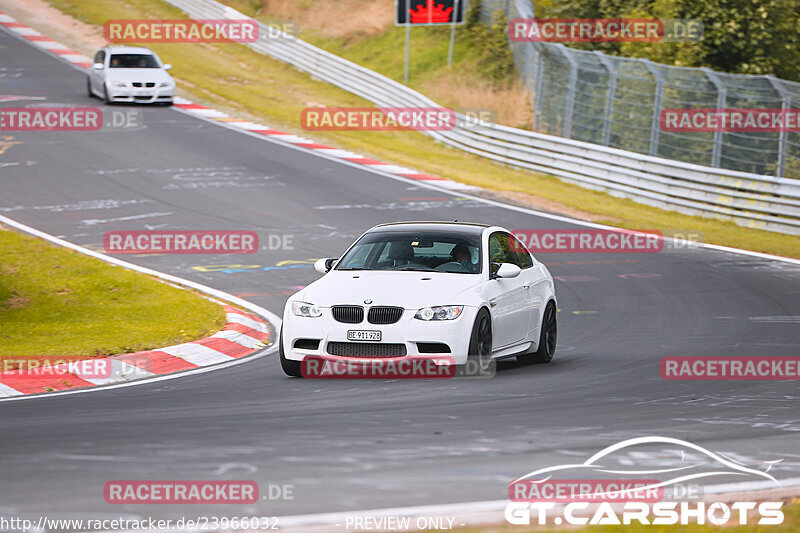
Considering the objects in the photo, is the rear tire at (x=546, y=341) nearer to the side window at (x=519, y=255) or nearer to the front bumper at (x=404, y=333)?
the side window at (x=519, y=255)

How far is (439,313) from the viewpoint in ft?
34.7

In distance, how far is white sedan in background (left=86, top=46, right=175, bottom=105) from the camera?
3102 centimetres

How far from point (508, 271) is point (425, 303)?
1.17 metres

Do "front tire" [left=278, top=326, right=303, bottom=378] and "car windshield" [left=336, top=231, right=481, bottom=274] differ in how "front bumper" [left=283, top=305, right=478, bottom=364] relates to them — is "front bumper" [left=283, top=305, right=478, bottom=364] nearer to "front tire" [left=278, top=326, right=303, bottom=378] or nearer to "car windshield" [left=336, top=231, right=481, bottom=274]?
"front tire" [left=278, top=326, right=303, bottom=378]

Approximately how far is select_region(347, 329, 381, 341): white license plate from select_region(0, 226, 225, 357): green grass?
9.25 feet

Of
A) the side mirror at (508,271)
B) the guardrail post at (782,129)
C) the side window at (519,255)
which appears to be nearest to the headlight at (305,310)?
the side mirror at (508,271)

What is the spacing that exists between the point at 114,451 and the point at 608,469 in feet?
9.88

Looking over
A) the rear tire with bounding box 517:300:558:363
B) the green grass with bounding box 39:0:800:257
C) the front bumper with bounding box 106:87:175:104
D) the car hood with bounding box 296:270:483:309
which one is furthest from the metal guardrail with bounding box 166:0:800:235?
the car hood with bounding box 296:270:483:309

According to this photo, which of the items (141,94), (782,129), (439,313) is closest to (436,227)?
(439,313)

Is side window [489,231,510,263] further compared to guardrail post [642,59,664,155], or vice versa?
guardrail post [642,59,664,155]

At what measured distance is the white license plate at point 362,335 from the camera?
10461 mm

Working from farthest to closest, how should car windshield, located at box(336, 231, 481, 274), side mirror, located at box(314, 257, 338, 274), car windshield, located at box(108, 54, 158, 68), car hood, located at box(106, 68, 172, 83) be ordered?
car windshield, located at box(108, 54, 158, 68)
car hood, located at box(106, 68, 172, 83)
side mirror, located at box(314, 257, 338, 274)
car windshield, located at box(336, 231, 481, 274)

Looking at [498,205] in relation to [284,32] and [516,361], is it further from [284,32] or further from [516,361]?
[284,32]

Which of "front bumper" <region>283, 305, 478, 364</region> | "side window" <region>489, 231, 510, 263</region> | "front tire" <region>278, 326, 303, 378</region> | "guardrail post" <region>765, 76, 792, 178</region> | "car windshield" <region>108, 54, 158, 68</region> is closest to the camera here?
"front bumper" <region>283, 305, 478, 364</region>
